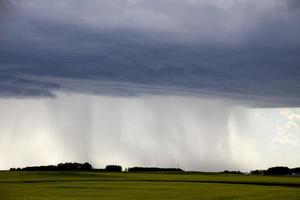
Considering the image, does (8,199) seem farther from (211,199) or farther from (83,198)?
(211,199)

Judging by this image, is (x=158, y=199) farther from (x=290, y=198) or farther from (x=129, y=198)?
(x=290, y=198)

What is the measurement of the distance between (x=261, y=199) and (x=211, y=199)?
21.2 feet

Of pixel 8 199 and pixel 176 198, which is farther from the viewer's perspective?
pixel 176 198

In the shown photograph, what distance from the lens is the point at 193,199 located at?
6756 cm

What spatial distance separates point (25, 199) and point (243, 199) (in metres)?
25.2

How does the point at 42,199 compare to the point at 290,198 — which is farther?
the point at 290,198

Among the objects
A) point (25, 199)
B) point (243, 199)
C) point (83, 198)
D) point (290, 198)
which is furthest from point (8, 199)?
point (290, 198)

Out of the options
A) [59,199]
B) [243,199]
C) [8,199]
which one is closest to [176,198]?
[243,199]

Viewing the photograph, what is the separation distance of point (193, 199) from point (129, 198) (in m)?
7.96

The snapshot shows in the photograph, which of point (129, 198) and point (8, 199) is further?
point (129, 198)

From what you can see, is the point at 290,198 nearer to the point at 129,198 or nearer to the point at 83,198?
the point at 129,198

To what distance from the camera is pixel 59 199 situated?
6781 cm

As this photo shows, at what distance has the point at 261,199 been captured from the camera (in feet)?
230

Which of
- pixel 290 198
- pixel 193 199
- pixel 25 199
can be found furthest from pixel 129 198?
pixel 290 198
